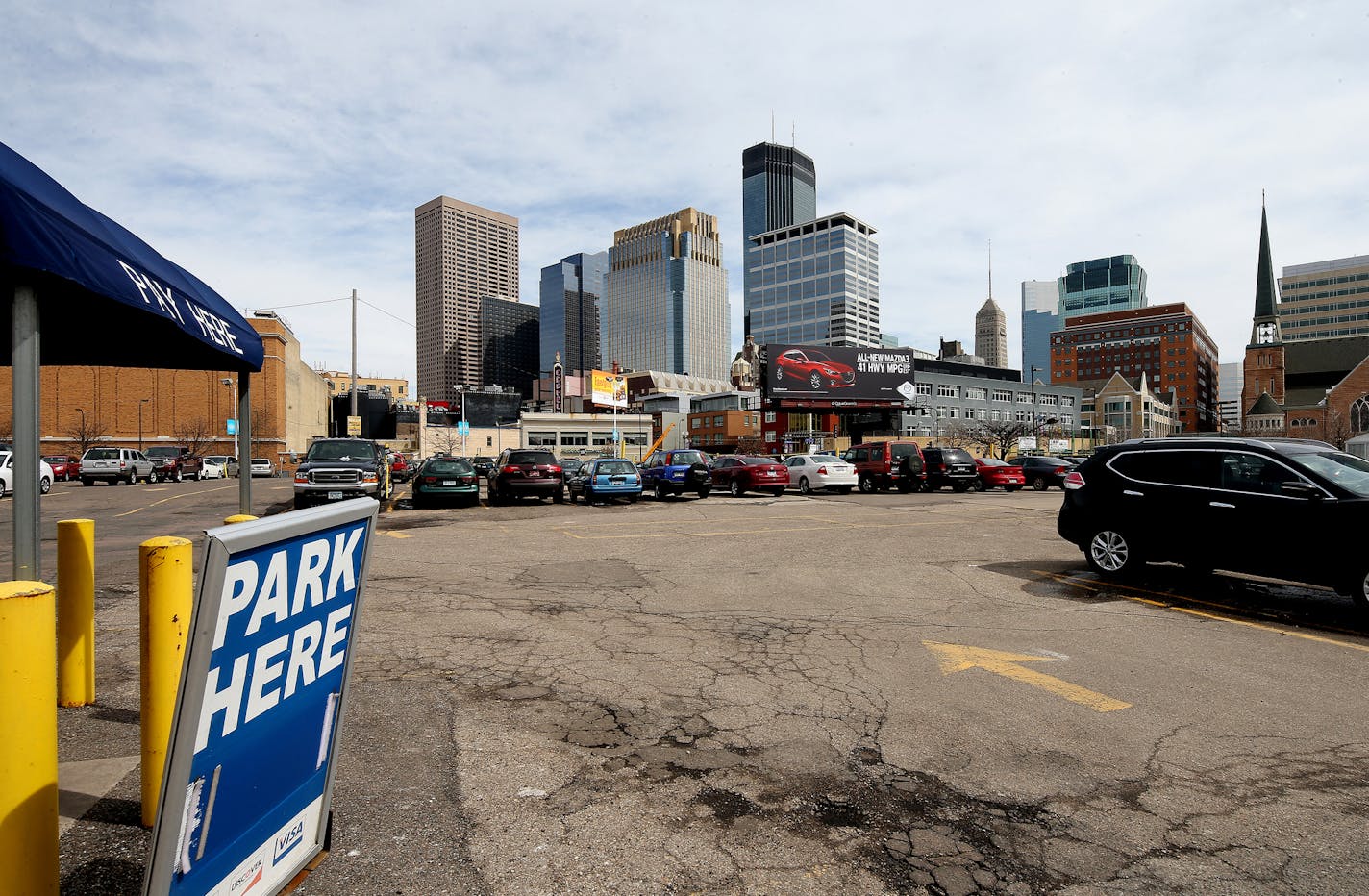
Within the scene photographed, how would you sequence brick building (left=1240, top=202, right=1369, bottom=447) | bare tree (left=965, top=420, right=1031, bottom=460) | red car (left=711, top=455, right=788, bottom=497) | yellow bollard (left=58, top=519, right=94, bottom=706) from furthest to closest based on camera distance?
brick building (left=1240, top=202, right=1369, bottom=447) < bare tree (left=965, top=420, right=1031, bottom=460) < red car (left=711, top=455, right=788, bottom=497) < yellow bollard (left=58, top=519, right=94, bottom=706)

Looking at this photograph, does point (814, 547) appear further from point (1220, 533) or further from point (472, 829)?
point (472, 829)

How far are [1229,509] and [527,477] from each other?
17.5 meters

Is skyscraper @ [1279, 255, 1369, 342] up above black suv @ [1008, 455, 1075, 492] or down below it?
above

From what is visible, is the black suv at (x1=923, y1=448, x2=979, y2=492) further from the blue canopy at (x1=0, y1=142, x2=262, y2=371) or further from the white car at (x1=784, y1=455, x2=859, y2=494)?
the blue canopy at (x1=0, y1=142, x2=262, y2=371)

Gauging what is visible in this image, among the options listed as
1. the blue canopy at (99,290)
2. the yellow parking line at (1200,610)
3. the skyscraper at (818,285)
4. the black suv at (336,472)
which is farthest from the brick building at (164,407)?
the skyscraper at (818,285)

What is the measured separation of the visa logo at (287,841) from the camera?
243 cm

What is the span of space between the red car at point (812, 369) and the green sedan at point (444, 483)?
5026cm

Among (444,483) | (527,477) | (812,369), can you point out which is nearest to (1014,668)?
(444,483)

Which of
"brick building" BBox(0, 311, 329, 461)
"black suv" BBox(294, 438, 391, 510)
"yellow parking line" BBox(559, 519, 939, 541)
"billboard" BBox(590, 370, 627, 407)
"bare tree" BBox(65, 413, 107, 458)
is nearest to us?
"yellow parking line" BBox(559, 519, 939, 541)

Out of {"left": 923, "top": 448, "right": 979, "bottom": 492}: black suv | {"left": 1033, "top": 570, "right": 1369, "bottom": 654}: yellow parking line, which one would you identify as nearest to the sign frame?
{"left": 1033, "top": 570, "right": 1369, "bottom": 654}: yellow parking line

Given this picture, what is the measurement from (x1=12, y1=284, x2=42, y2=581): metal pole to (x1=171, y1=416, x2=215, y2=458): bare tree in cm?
7828

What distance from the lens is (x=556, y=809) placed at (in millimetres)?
3430

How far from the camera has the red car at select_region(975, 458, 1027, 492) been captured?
29578 millimetres

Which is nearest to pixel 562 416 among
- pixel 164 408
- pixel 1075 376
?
pixel 164 408
